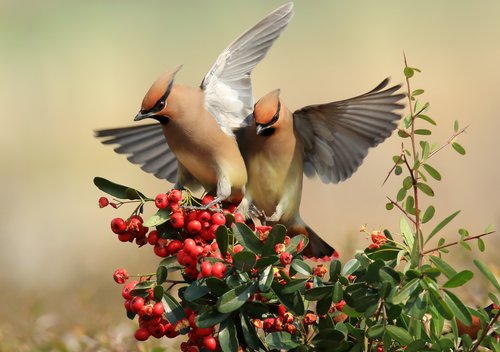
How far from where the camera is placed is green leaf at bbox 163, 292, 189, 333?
2148 mm

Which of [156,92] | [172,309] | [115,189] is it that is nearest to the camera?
[172,309]

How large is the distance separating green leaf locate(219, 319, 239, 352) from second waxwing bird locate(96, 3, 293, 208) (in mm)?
453

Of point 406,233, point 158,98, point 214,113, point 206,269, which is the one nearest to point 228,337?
point 206,269

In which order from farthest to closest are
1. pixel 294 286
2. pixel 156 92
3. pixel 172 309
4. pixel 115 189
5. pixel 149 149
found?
pixel 149 149 → pixel 156 92 → pixel 115 189 → pixel 172 309 → pixel 294 286

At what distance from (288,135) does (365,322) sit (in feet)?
2.81

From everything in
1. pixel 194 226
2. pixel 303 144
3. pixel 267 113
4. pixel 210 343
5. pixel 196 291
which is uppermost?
pixel 267 113

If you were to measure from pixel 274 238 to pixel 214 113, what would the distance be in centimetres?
79

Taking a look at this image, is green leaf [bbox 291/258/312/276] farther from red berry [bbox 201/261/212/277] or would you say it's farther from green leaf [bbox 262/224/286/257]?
red berry [bbox 201/261/212/277]

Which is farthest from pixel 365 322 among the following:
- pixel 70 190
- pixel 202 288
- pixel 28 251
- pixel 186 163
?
pixel 70 190

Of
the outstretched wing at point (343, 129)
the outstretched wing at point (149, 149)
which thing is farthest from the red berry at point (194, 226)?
the outstretched wing at point (149, 149)

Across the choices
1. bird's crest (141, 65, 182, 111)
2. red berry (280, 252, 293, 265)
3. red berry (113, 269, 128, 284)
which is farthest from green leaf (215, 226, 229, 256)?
bird's crest (141, 65, 182, 111)

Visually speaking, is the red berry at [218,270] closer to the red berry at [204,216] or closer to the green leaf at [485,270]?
the red berry at [204,216]

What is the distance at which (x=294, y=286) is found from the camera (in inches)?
80.2

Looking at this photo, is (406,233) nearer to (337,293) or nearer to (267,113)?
(337,293)
